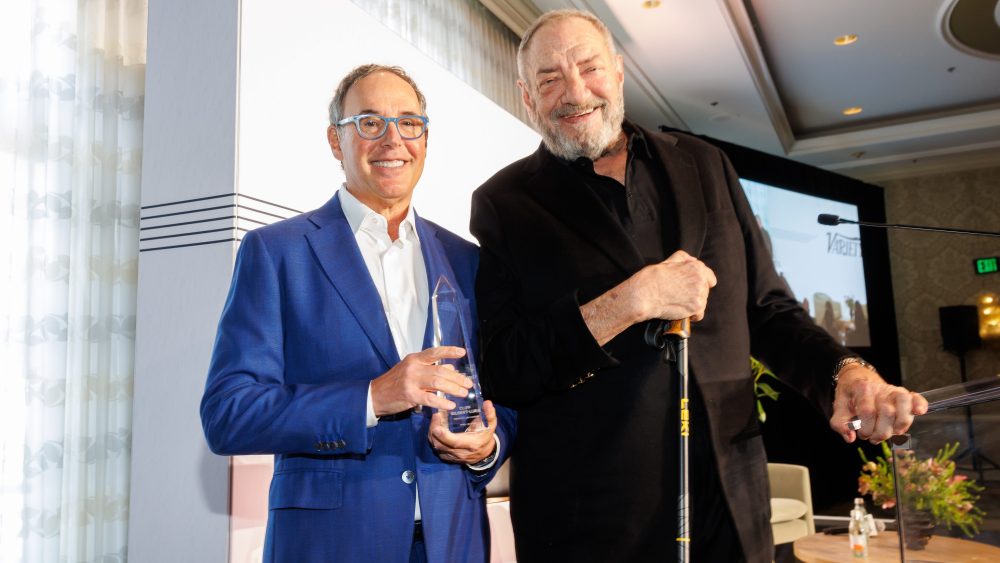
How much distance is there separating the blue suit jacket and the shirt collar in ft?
0.25

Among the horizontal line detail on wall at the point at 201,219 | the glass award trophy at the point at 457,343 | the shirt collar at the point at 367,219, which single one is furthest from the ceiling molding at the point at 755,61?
the glass award trophy at the point at 457,343

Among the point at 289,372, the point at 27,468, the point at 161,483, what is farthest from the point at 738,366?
the point at 27,468

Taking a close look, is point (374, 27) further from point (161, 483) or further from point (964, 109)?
point (964, 109)

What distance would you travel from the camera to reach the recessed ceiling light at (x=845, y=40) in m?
6.52

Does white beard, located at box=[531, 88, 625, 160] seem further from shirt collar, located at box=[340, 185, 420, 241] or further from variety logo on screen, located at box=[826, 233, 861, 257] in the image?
variety logo on screen, located at box=[826, 233, 861, 257]

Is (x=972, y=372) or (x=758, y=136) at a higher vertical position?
(x=758, y=136)

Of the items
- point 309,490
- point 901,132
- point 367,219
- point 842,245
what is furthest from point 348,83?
point 901,132

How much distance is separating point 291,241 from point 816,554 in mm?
3667

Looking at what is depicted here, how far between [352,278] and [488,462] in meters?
0.45

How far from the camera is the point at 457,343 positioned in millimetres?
1480

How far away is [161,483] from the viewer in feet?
8.11

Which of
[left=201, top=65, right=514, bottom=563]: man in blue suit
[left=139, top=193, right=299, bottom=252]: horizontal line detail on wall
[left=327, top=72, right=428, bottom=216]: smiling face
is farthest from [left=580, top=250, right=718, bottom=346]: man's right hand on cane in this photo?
[left=139, top=193, right=299, bottom=252]: horizontal line detail on wall

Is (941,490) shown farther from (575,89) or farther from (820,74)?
(820,74)

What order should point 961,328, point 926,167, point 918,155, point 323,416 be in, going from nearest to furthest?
point 323,416, point 961,328, point 918,155, point 926,167
